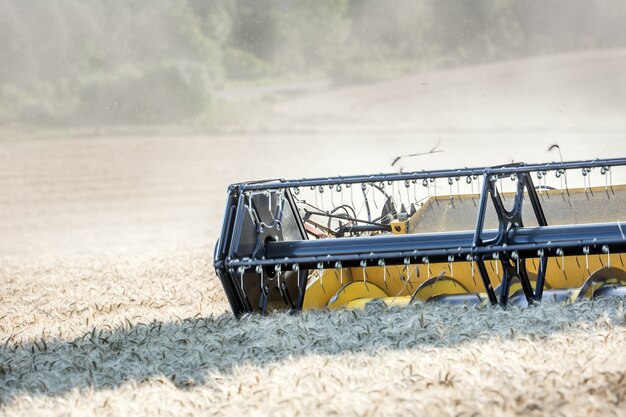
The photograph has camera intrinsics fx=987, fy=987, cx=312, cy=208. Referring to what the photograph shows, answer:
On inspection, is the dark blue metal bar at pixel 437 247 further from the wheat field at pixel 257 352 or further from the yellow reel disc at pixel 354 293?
the yellow reel disc at pixel 354 293

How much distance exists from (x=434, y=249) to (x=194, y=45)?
21.8 m

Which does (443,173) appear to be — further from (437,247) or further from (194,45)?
(194,45)

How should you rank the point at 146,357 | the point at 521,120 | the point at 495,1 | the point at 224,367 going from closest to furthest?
the point at 224,367
the point at 146,357
the point at 521,120
the point at 495,1

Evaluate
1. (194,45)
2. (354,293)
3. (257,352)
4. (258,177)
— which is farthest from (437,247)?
(194,45)

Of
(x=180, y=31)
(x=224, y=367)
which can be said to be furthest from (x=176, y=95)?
(x=224, y=367)

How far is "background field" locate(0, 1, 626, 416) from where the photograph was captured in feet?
13.4

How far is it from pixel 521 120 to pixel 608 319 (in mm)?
17769

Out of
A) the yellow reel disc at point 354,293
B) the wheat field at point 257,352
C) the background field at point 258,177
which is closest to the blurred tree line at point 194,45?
the background field at point 258,177

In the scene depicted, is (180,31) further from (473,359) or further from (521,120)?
(473,359)

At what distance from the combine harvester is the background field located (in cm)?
31

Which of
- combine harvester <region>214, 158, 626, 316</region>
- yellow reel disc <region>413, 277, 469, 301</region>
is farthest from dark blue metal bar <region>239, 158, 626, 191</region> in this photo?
yellow reel disc <region>413, 277, 469, 301</region>

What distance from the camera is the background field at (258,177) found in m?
4.08

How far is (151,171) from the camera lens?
79.8ft

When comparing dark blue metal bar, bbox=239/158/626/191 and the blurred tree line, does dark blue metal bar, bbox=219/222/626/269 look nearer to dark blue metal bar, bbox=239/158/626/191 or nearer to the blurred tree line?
dark blue metal bar, bbox=239/158/626/191
